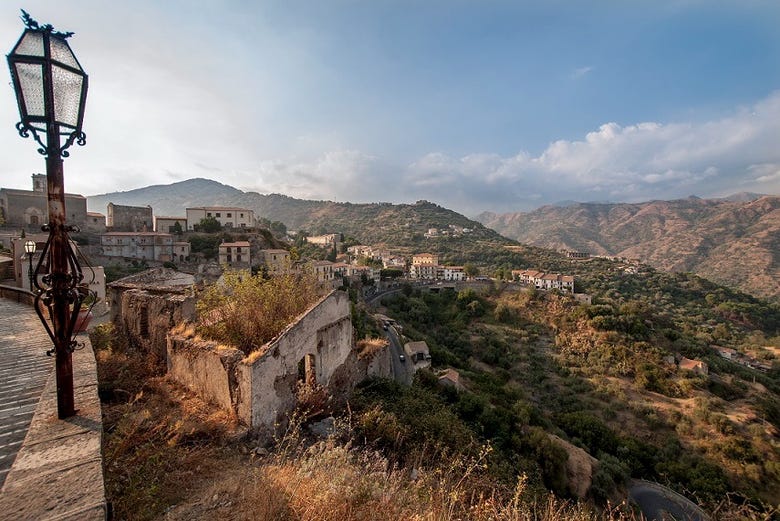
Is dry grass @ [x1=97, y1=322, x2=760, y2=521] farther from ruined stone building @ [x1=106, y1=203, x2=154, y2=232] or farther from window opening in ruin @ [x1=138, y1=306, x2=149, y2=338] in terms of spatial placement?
ruined stone building @ [x1=106, y1=203, x2=154, y2=232]

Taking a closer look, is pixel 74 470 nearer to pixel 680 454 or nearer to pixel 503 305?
pixel 680 454

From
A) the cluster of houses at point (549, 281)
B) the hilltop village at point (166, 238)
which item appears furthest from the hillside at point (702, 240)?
the hilltop village at point (166, 238)

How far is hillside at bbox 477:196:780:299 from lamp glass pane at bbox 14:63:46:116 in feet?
371

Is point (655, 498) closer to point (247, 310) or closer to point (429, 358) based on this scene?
point (429, 358)

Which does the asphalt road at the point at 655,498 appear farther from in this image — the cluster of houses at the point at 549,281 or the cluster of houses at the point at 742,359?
the cluster of houses at the point at 549,281

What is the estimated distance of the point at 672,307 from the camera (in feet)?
184

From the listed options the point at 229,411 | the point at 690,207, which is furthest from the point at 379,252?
the point at 690,207

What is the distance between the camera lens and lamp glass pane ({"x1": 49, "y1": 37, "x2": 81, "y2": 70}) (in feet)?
7.92

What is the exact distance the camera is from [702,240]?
122 m

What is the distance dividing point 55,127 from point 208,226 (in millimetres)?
48612

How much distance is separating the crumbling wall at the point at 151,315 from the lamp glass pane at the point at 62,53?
5.15 m

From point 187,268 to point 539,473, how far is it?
38.1 m

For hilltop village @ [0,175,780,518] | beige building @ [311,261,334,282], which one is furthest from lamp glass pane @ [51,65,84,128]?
beige building @ [311,261,334,282]

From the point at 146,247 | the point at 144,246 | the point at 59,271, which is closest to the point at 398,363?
the point at 59,271
